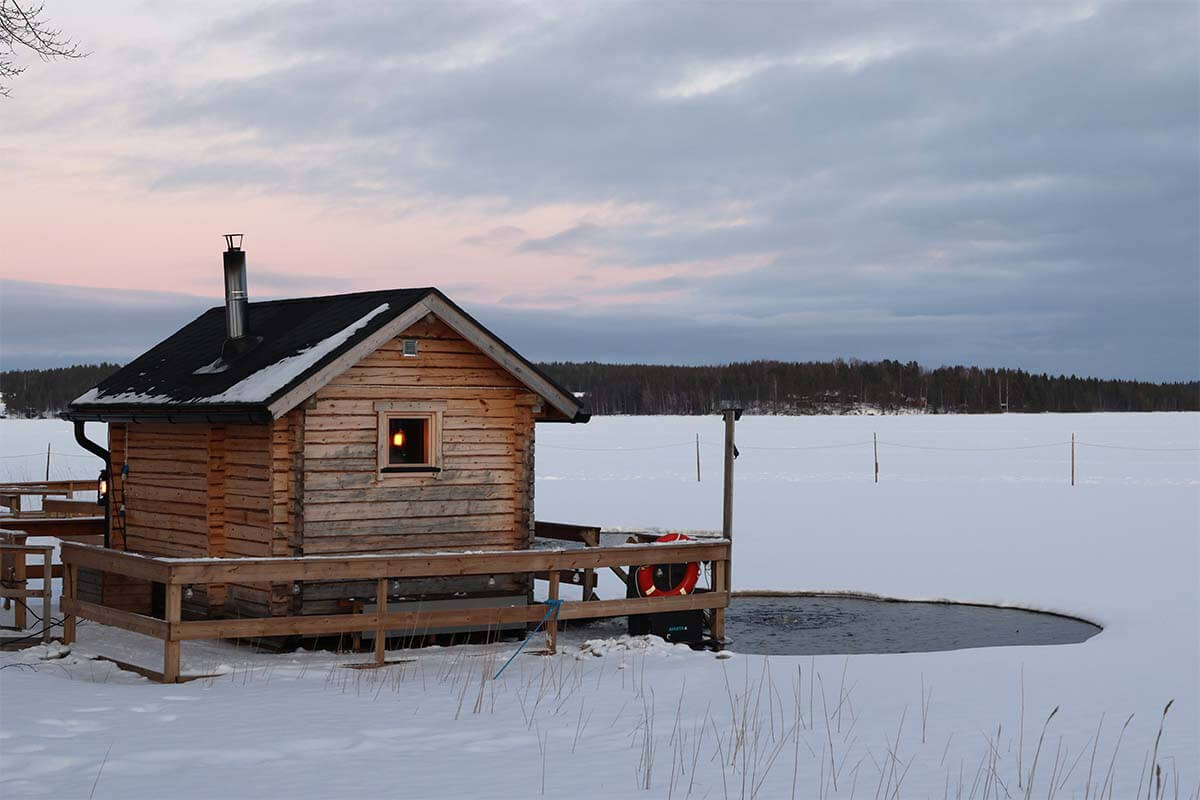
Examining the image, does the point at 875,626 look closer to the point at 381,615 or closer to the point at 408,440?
the point at 408,440

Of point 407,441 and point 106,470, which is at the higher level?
point 407,441

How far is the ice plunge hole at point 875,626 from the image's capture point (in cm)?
1731

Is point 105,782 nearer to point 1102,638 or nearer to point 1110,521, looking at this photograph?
point 1102,638

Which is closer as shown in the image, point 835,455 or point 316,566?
point 316,566

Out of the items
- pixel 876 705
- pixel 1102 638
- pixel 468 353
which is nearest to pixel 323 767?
pixel 876 705

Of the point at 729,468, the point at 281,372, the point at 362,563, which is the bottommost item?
the point at 362,563

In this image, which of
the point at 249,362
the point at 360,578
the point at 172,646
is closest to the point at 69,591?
the point at 172,646

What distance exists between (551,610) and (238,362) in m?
5.34

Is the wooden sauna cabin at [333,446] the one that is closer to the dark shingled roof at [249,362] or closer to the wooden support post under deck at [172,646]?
the dark shingled roof at [249,362]

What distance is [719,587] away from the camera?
1683 cm

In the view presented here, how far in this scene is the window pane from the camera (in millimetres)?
17062

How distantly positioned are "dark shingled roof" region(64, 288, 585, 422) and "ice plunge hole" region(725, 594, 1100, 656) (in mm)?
4431

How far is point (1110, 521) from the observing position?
30.5 meters

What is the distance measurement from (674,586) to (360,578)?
4.54 metres
